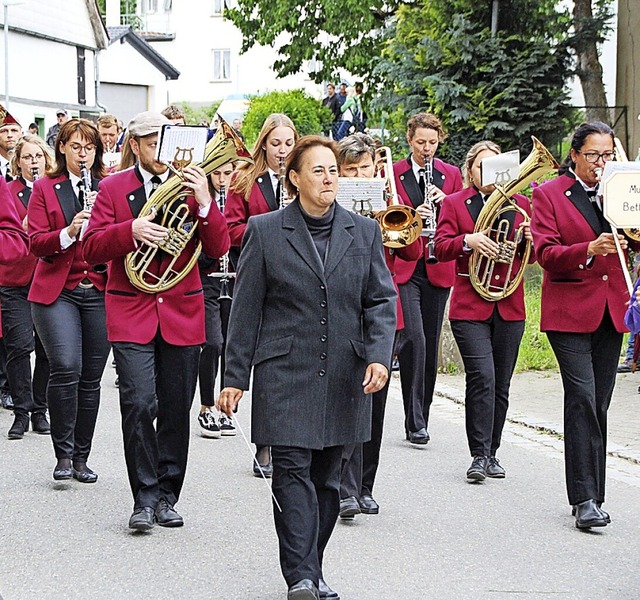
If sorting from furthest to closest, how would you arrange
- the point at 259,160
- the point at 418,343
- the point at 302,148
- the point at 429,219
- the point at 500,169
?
the point at 418,343, the point at 429,219, the point at 259,160, the point at 500,169, the point at 302,148

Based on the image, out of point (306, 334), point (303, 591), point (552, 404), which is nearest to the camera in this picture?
point (303, 591)

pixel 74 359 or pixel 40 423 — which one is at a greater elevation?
pixel 74 359

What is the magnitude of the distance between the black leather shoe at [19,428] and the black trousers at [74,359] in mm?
1663

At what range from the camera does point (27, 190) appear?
1098cm

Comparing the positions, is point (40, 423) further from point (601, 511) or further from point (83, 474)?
point (601, 511)

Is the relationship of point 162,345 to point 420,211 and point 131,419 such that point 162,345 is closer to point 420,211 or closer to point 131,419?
point 131,419

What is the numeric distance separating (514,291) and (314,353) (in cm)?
321

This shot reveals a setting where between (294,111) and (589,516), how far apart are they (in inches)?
1046

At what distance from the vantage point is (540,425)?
36.6 feet

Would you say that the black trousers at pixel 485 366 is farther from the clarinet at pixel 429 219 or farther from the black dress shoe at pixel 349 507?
the black dress shoe at pixel 349 507

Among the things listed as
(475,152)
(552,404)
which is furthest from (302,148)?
(552,404)

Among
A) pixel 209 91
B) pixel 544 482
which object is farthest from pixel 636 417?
pixel 209 91

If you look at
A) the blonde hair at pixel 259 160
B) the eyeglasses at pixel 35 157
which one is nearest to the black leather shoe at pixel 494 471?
the blonde hair at pixel 259 160

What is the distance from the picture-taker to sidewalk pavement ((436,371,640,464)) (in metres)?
10.5
